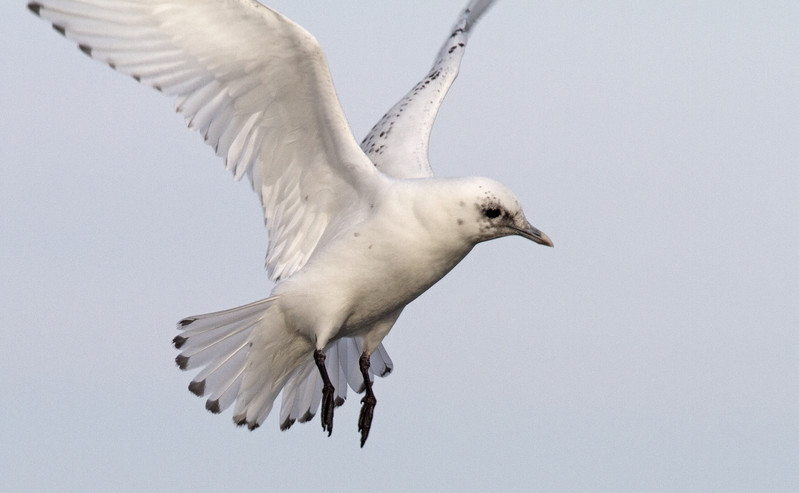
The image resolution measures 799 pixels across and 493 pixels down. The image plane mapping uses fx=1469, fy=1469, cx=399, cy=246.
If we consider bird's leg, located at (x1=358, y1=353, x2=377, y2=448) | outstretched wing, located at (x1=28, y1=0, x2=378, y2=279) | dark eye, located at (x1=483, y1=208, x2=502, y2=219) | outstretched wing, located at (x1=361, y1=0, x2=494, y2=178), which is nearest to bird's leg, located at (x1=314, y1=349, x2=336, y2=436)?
bird's leg, located at (x1=358, y1=353, x2=377, y2=448)

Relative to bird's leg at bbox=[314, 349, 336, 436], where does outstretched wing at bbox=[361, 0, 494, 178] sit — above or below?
above

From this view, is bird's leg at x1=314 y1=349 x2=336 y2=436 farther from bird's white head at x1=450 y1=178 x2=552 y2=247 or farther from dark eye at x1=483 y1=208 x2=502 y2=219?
dark eye at x1=483 y1=208 x2=502 y2=219

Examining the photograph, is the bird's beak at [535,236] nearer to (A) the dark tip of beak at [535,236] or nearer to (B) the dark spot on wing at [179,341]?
(A) the dark tip of beak at [535,236]

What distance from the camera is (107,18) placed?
8.95 meters

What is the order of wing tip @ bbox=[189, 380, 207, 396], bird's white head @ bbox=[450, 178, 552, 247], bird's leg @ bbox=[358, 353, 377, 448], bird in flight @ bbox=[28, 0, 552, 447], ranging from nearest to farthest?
bird's white head @ bbox=[450, 178, 552, 247], bird in flight @ bbox=[28, 0, 552, 447], bird's leg @ bbox=[358, 353, 377, 448], wing tip @ bbox=[189, 380, 207, 396]

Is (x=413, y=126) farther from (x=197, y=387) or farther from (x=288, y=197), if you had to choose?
(x=197, y=387)

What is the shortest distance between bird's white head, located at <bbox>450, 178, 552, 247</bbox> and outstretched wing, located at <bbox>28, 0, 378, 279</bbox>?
725 mm

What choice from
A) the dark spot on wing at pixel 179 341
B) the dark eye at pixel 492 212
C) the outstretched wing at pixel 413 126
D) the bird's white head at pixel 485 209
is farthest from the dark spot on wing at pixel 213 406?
the dark eye at pixel 492 212

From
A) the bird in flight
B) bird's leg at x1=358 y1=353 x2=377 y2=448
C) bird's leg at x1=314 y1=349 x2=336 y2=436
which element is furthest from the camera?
bird's leg at x1=358 y1=353 x2=377 y2=448

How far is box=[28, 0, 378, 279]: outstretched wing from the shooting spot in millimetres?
8898

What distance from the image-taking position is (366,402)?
970 cm

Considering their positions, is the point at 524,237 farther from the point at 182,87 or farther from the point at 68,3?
the point at 68,3

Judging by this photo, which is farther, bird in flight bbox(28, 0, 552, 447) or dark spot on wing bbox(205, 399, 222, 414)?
dark spot on wing bbox(205, 399, 222, 414)

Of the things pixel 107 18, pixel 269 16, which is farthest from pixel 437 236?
pixel 107 18
